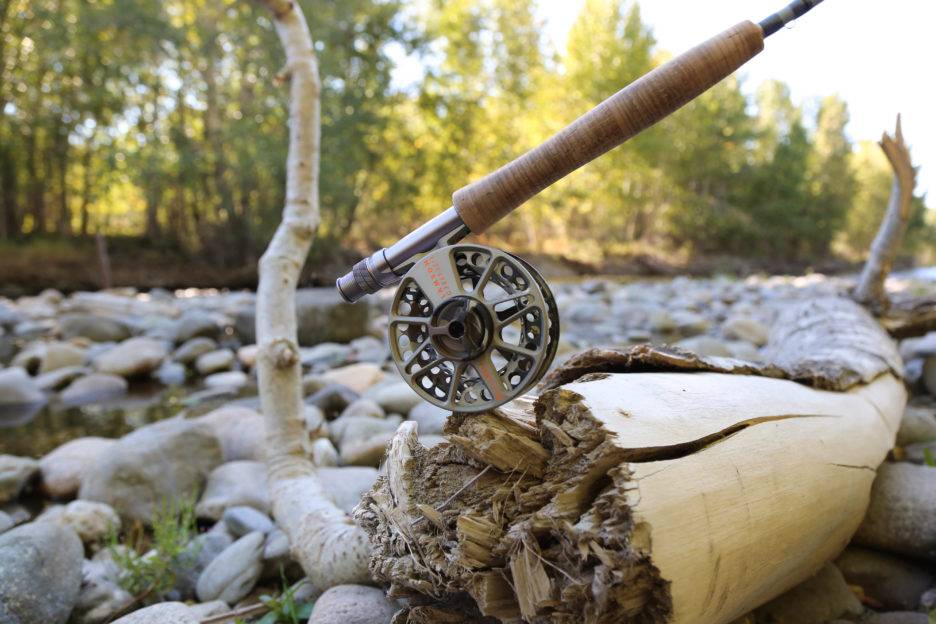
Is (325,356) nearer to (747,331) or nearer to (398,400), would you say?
(398,400)

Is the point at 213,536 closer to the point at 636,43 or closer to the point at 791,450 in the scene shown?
the point at 791,450

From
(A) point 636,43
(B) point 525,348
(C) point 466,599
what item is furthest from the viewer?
(A) point 636,43

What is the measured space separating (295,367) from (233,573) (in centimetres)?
92

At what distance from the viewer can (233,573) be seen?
2654 mm

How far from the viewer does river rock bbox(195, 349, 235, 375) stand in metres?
7.91

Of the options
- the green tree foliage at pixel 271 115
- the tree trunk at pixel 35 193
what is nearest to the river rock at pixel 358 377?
the green tree foliage at pixel 271 115

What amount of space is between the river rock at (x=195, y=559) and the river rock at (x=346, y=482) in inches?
20.8

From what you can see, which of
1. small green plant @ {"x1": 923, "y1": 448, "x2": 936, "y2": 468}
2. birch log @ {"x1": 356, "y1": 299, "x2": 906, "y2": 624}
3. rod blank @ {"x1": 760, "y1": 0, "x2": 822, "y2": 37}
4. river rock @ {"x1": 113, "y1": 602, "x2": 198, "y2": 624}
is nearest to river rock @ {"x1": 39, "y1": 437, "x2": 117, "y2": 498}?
river rock @ {"x1": 113, "y1": 602, "x2": 198, "y2": 624}

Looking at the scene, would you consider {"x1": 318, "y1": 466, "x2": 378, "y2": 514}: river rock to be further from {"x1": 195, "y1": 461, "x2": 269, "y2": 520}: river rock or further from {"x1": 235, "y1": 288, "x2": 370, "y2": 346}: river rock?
{"x1": 235, "y1": 288, "x2": 370, "y2": 346}: river rock

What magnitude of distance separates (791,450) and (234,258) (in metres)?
19.5

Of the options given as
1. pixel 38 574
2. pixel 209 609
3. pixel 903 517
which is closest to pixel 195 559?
pixel 209 609

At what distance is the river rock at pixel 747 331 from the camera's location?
8047 millimetres

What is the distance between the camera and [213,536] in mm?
3004

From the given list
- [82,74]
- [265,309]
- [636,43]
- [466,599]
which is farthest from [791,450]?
[636,43]
